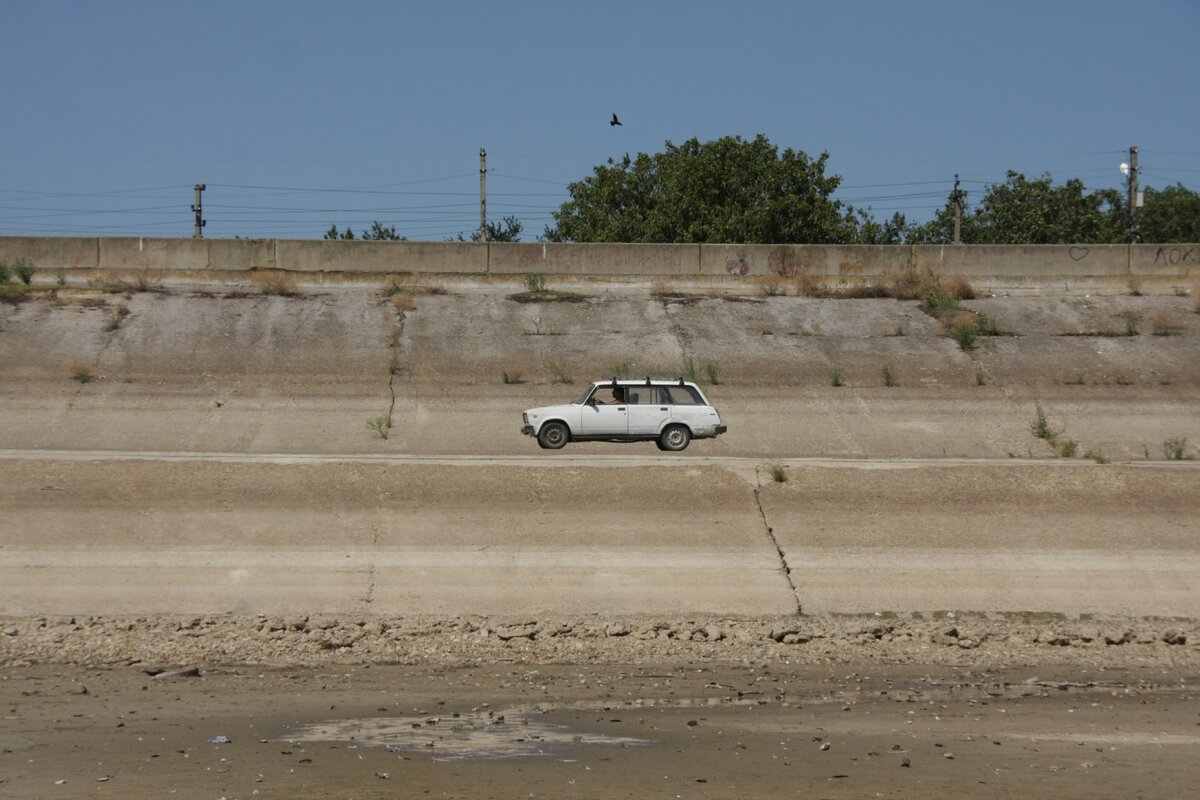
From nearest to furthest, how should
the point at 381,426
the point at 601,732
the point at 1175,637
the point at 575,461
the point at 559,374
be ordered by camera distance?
the point at 601,732 < the point at 1175,637 < the point at 575,461 < the point at 381,426 < the point at 559,374

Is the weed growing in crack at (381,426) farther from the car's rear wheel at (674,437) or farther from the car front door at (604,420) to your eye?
the car's rear wheel at (674,437)

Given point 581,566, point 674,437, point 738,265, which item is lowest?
point 581,566

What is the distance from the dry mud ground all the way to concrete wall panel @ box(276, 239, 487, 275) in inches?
190

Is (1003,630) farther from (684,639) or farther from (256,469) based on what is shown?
(256,469)

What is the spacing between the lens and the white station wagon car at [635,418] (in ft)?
76.3

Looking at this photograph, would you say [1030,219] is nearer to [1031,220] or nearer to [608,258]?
[1031,220]

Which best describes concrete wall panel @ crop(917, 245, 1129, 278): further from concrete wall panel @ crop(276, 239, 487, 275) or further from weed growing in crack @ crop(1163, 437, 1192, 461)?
concrete wall panel @ crop(276, 239, 487, 275)

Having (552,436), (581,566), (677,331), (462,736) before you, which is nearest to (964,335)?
(677,331)

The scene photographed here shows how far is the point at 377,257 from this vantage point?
35250 millimetres

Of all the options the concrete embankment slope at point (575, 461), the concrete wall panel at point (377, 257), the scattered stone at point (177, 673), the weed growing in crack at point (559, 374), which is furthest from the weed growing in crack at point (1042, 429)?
the scattered stone at point (177, 673)

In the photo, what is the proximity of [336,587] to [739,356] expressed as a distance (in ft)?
46.0

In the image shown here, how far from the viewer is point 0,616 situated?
1584 centimetres

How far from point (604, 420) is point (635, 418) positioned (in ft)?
Answer: 1.85

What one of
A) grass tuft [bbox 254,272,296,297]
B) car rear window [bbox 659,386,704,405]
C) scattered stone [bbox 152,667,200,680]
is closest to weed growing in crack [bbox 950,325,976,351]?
car rear window [bbox 659,386,704,405]
